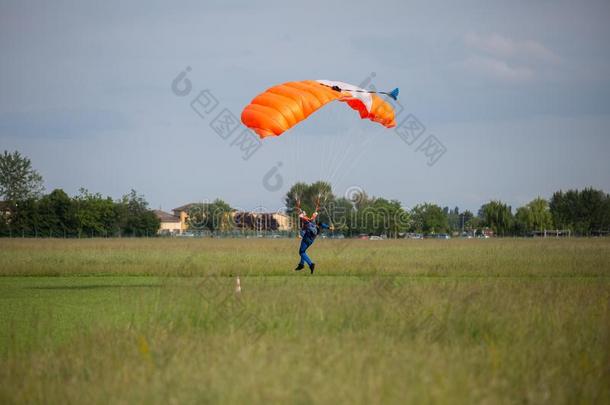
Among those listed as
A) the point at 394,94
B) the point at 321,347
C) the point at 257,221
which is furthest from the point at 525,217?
the point at 321,347

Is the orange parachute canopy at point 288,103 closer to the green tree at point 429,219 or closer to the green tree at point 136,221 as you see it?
the green tree at point 136,221

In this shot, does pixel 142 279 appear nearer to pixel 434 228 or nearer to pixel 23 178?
pixel 23 178

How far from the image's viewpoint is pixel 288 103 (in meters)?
19.6

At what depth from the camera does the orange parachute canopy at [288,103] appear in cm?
A: 1955

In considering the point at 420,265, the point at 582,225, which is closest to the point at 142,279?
the point at 420,265

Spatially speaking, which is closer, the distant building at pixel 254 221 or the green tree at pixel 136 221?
the green tree at pixel 136 221

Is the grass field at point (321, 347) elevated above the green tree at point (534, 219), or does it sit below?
below

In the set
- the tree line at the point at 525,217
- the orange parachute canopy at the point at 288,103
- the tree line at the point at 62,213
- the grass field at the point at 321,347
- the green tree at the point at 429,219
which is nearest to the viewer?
the grass field at the point at 321,347

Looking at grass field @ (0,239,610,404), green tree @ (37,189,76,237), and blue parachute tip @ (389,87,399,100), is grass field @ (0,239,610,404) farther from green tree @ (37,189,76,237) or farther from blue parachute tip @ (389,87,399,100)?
green tree @ (37,189,76,237)

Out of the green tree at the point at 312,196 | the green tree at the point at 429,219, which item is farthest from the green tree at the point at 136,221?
the green tree at the point at 429,219

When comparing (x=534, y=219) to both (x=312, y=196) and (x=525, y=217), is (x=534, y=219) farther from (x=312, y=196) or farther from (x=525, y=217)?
(x=312, y=196)

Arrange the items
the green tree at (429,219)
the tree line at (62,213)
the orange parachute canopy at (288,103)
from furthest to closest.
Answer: the green tree at (429,219), the tree line at (62,213), the orange parachute canopy at (288,103)

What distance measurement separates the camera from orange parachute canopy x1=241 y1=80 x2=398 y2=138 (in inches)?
770

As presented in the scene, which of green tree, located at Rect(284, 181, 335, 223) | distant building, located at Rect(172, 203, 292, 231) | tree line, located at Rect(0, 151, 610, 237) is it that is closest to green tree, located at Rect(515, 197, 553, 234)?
tree line, located at Rect(0, 151, 610, 237)
